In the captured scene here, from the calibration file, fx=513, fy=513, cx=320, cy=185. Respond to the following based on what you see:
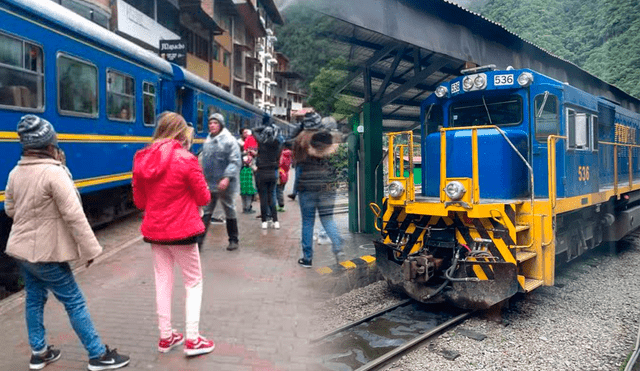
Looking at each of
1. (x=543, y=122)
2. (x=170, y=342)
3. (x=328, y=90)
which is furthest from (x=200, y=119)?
(x=328, y=90)

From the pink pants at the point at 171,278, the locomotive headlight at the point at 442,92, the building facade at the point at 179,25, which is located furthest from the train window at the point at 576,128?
the building facade at the point at 179,25

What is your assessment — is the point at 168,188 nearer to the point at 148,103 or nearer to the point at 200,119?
the point at 148,103

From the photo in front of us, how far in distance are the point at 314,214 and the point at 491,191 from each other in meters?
2.25

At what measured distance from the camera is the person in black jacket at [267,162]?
23.3 ft

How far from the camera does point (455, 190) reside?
18.2ft

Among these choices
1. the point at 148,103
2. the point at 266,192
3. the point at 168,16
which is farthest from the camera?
the point at 168,16

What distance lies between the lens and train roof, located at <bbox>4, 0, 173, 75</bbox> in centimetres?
618

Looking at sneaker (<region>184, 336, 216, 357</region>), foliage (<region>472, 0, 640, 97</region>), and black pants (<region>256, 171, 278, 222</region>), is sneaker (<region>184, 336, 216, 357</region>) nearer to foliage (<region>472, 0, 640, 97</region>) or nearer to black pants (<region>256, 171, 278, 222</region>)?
black pants (<region>256, 171, 278, 222</region>)

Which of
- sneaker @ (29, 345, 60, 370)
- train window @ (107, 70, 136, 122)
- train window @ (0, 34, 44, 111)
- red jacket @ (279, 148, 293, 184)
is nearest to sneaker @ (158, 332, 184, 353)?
sneaker @ (29, 345, 60, 370)

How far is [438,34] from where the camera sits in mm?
6855

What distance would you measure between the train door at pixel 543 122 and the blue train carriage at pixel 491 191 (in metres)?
0.01

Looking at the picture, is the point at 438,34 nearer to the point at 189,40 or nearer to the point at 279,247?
the point at 279,247

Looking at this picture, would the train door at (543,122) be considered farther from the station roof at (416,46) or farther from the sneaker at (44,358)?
the sneaker at (44,358)

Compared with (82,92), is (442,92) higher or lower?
lower
